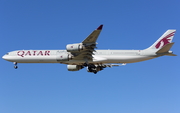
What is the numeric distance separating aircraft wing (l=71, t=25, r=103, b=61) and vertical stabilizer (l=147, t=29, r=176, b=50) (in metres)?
11.5

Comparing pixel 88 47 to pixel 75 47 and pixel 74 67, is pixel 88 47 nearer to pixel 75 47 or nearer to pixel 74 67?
pixel 75 47

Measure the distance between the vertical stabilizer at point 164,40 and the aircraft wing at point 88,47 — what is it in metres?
11.5

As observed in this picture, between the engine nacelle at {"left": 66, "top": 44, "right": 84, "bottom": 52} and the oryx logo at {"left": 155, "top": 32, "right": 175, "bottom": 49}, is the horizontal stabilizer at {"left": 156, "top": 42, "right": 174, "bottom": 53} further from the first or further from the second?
the engine nacelle at {"left": 66, "top": 44, "right": 84, "bottom": 52}

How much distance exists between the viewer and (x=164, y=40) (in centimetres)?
5522

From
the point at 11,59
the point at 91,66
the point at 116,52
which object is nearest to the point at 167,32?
the point at 116,52

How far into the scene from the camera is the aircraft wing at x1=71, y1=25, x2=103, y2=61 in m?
46.2

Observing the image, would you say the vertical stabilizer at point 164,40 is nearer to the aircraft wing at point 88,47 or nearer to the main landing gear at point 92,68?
the main landing gear at point 92,68

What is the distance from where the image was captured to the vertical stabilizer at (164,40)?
2164 inches

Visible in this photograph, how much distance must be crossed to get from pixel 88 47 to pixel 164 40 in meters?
14.7

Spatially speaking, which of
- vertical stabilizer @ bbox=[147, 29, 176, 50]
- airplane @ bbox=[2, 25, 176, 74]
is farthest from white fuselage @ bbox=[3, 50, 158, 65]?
vertical stabilizer @ bbox=[147, 29, 176, 50]

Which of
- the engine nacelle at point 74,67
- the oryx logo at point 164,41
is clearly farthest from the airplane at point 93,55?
the engine nacelle at point 74,67

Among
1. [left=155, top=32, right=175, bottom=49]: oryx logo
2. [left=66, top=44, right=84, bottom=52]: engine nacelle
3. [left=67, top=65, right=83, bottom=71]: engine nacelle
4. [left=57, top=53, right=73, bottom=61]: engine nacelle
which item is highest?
[left=155, top=32, right=175, bottom=49]: oryx logo

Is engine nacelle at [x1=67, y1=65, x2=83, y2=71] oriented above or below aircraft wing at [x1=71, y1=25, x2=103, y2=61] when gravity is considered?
below

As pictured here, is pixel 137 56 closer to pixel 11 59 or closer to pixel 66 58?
pixel 66 58
